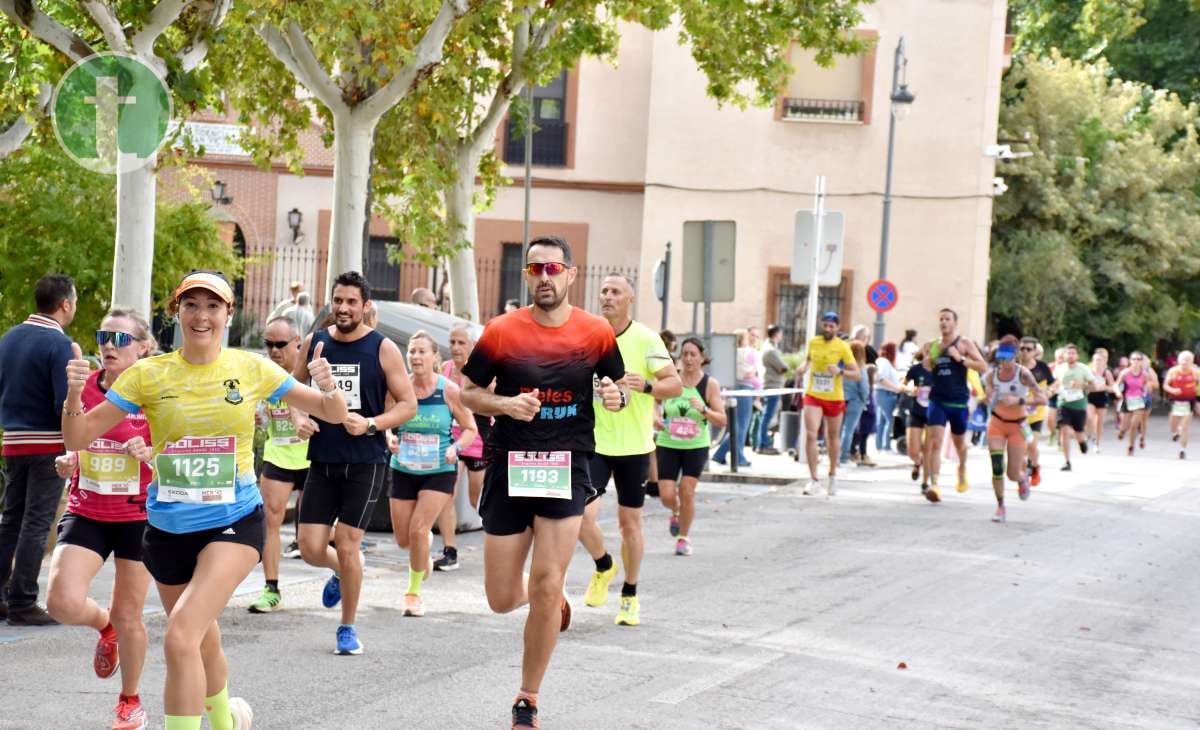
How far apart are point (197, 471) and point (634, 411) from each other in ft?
15.4

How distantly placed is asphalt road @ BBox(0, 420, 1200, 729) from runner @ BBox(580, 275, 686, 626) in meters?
0.28

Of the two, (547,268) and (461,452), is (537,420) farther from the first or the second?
(461,452)

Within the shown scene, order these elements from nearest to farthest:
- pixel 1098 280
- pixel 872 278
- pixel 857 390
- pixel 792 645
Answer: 1. pixel 792 645
2. pixel 857 390
3. pixel 872 278
4. pixel 1098 280

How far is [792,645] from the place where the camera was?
1005 centimetres

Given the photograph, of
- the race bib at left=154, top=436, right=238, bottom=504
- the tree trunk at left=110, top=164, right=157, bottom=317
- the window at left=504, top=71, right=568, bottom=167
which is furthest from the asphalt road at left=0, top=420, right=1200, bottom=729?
the window at left=504, top=71, right=568, bottom=167

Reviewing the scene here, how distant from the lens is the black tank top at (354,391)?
9.58 m

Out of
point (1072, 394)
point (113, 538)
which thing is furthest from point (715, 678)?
point (1072, 394)

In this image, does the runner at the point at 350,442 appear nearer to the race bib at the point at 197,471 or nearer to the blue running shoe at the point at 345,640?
the blue running shoe at the point at 345,640

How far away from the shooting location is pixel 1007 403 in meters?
18.5

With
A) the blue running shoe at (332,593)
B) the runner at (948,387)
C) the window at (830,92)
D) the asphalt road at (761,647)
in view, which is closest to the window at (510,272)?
the window at (830,92)

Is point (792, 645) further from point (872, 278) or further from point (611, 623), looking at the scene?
point (872, 278)

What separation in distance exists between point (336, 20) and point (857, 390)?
1065 cm

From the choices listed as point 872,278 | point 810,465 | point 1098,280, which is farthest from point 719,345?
point 1098,280

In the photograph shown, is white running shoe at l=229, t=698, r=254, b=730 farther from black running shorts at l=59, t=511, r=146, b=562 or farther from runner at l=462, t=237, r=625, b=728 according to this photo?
runner at l=462, t=237, r=625, b=728
